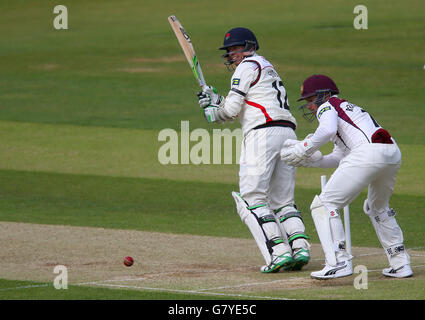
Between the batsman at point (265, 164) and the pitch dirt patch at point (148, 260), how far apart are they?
32cm

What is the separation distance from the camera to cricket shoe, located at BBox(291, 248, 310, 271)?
903 cm

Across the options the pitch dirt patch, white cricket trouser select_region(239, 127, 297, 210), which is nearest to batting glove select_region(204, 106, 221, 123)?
white cricket trouser select_region(239, 127, 297, 210)

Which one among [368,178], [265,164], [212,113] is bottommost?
[368,178]

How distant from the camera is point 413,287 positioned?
802 cm

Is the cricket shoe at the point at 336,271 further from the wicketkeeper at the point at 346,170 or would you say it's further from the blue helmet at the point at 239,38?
the blue helmet at the point at 239,38

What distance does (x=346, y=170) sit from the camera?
8344mm

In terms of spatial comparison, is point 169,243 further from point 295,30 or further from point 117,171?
point 295,30

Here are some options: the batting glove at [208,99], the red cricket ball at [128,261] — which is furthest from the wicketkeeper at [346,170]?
the red cricket ball at [128,261]

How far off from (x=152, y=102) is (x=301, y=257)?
1603cm

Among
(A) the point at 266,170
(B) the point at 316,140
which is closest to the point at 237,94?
(A) the point at 266,170

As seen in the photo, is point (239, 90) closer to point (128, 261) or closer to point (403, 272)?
point (128, 261)

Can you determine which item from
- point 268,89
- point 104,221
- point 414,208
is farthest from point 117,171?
point 268,89

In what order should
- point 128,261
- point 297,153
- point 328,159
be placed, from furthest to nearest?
point 128,261 < point 328,159 < point 297,153

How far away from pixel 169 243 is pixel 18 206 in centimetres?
356
